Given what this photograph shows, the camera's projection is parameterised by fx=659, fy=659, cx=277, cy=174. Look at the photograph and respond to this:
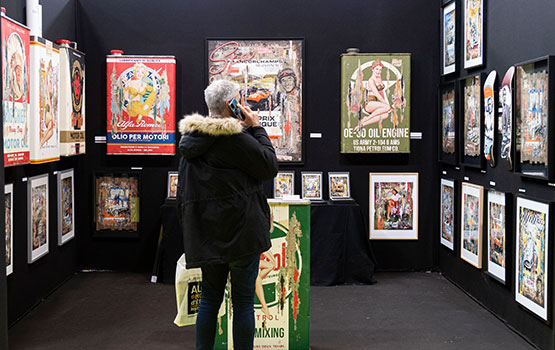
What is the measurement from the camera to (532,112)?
13.3 feet

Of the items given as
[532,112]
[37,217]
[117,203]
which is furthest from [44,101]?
[532,112]

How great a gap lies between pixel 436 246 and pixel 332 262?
118cm

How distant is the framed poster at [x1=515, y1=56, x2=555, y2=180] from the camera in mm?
3852

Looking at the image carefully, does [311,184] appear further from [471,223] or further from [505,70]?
[505,70]

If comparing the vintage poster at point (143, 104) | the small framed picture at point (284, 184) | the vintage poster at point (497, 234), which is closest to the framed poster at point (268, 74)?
the small framed picture at point (284, 184)

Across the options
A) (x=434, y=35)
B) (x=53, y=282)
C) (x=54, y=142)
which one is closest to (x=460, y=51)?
(x=434, y=35)

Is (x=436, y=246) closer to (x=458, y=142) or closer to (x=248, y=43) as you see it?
(x=458, y=142)

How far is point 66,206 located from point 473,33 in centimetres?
376

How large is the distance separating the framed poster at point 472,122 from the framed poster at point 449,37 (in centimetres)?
41

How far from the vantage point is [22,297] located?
476 cm

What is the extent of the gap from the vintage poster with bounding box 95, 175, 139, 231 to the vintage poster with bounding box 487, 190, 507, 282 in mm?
3272

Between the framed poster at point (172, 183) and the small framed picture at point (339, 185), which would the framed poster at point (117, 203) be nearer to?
the framed poster at point (172, 183)

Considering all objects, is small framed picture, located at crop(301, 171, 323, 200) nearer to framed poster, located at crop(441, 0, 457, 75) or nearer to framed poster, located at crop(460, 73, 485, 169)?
framed poster, located at crop(460, 73, 485, 169)

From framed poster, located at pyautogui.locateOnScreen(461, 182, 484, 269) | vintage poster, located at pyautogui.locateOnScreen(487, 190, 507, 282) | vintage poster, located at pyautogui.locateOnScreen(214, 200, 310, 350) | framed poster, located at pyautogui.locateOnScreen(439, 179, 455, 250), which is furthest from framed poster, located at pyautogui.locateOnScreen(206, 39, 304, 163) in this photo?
vintage poster, located at pyautogui.locateOnScreen(214, 200, 310, 350)
